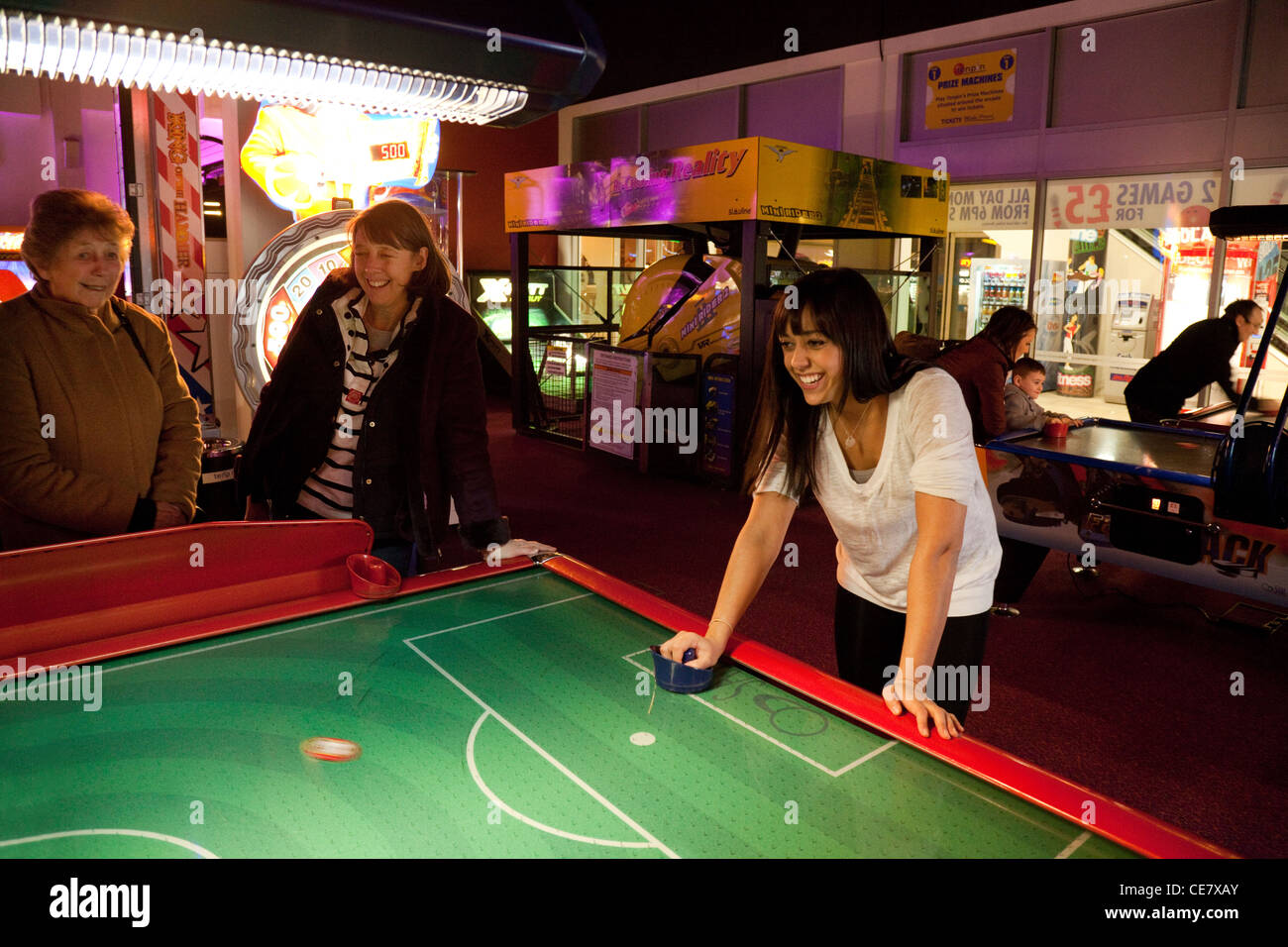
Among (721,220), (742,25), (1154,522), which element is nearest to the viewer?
(1154,522)

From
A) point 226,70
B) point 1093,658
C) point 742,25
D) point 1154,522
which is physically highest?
point 742,25

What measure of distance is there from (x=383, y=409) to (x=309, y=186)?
2187 millimetres

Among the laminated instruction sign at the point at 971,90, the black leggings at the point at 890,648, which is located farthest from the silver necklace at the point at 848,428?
the laminated instruction sign at the point at 971,90

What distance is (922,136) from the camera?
29.2 ft

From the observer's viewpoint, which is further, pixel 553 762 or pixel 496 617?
pixel 496 617

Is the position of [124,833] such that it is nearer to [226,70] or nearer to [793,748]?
[793,748]

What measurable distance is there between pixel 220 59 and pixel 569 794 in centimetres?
147

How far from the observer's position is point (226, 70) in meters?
1.80

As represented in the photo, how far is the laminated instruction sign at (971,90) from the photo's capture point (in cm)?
825

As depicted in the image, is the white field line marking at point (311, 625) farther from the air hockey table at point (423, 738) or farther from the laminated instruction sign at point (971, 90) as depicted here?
the laminated instruction sign at point (971, 90)

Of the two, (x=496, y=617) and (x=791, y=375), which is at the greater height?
(x=791, y=375)

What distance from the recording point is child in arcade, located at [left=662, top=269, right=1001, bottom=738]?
5.65 ft

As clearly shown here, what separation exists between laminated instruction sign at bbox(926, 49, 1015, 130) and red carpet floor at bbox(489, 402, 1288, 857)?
4385 millimetres

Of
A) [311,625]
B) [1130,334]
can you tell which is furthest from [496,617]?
[1130,334]
